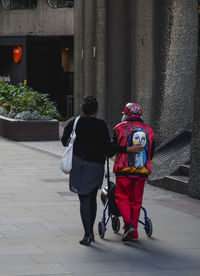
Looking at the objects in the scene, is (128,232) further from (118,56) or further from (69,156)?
(118,56)

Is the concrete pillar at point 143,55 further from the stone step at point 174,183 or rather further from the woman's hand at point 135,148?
the woman's hand at point 135,148

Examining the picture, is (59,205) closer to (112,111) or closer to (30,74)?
(112,111)

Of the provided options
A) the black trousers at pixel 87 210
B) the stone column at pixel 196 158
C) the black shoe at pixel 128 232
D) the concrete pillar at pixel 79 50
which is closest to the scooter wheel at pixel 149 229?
the black shoe at pixel 128 232

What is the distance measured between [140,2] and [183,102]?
2.65m

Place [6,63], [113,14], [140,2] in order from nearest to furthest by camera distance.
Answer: [140,2] → [113,14] → [6,63]

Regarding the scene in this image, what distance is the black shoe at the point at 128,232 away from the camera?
8094mm

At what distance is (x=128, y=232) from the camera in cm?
809

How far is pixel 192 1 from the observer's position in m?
14.9

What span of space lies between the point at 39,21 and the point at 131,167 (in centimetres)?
2817

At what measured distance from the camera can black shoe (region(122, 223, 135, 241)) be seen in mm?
8094

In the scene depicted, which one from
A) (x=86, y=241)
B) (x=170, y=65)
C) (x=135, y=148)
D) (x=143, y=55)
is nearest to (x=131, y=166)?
(x=135, y=148)

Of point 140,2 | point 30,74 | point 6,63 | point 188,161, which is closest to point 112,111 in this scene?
point 140,2

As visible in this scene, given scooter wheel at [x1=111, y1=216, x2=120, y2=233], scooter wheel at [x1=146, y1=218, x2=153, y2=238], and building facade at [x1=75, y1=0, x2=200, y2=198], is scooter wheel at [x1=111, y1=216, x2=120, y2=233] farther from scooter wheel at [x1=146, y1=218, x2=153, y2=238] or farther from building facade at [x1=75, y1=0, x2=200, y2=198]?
building facade at [x1=75, y1=0, x2=200, y2=198]

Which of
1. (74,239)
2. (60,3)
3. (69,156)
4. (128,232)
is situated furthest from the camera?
(60,3)
